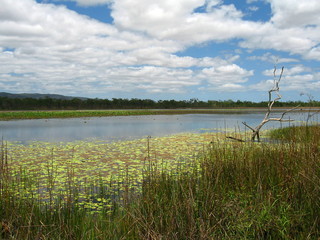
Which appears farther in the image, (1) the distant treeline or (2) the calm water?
(1) the distant treeline

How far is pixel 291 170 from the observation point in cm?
496

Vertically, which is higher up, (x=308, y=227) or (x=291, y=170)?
(x=291, y=170)

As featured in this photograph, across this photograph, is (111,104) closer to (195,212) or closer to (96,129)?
(96,129)

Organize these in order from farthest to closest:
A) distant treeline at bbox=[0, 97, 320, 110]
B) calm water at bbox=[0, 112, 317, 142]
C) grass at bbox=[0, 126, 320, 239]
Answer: distant treeline at bbox=[0, 97, 320, 110]
calm water at bbox=[0, 112, 317, 142]
grass at bbox=[0, 126, 320, 239]

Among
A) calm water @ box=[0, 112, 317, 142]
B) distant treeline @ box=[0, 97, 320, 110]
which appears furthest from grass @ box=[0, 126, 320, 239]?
distant treeline @ box=[0, 97, 320, 110]

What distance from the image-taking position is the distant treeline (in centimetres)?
6744

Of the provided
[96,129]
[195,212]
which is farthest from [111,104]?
[195,212]

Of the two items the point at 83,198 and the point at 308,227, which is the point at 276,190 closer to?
the point at 308,227

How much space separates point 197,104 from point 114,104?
3650cm

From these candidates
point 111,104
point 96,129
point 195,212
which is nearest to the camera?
point 195,212

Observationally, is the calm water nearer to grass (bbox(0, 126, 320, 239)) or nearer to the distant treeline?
grass (bbox(0, 126, 320, 239))

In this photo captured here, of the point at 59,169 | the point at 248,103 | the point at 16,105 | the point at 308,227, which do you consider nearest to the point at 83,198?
the point at 59,169

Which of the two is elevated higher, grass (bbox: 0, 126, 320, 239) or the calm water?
grass (bbox: 0, 126, 320, 239)

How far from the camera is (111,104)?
8544 cm
